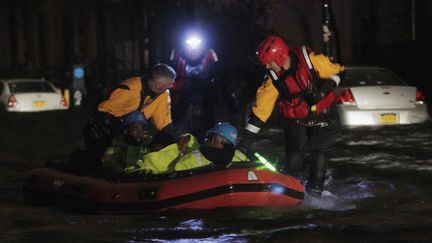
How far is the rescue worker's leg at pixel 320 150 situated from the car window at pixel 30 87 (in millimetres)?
18754

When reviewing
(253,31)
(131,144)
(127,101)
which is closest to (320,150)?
(131,144)

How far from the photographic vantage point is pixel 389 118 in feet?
49.8

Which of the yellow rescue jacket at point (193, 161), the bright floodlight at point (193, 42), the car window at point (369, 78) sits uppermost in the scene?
the bright floodlight at point (193, 42)

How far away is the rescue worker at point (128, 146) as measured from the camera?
8.73m

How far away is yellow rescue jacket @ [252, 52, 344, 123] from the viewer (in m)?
8.57

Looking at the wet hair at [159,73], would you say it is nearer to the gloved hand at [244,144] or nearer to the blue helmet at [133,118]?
the blue helmet at [133,118]

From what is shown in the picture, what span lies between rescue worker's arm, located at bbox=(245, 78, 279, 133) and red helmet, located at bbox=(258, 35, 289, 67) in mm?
242

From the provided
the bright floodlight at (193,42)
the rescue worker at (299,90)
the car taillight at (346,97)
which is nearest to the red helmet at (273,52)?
the rescue worker at (299,90)

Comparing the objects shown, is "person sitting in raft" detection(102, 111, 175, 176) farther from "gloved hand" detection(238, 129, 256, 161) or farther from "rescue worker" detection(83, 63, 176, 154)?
"gloved hand" detection(238, 129, 256, 161)

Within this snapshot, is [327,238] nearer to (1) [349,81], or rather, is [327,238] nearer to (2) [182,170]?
(2) [182,170]

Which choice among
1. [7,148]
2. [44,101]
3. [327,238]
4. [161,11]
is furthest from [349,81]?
[161,11]

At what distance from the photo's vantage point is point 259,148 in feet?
46.6

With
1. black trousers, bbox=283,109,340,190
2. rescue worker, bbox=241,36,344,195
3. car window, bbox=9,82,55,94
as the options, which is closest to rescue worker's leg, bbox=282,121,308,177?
black trousers, bbox=283,109,340,190

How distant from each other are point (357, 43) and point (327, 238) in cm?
2420
